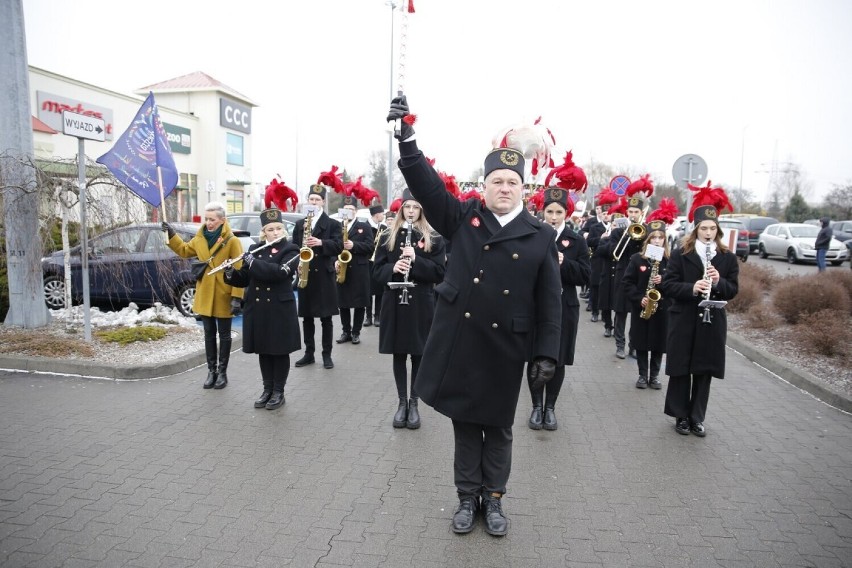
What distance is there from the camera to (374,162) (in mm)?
67625

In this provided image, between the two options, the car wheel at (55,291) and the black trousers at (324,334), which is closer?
the black trousers at (324,334)

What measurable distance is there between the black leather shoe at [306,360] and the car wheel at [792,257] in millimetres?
26914

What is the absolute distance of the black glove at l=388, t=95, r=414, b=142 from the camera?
332cm

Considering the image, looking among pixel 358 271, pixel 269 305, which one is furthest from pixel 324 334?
pixel 269 305

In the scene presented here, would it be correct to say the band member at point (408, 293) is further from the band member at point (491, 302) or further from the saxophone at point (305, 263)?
the saxophone at point (305, 263)

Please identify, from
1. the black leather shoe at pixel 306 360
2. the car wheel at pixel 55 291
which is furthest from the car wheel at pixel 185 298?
the black leather shoe at pixel 306 360

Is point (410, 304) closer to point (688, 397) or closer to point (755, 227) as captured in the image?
point (688, 397)

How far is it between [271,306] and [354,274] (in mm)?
3667

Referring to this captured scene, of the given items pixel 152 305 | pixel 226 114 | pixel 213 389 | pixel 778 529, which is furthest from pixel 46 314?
pixel 226 114

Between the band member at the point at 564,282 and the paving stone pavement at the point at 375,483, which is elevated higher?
the band member at the point at 564,282

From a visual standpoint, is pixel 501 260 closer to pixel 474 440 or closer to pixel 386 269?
pixel 474 440

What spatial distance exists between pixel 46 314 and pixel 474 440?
797 centimetres

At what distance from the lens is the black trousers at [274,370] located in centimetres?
623

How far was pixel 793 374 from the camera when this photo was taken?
7.52 m
